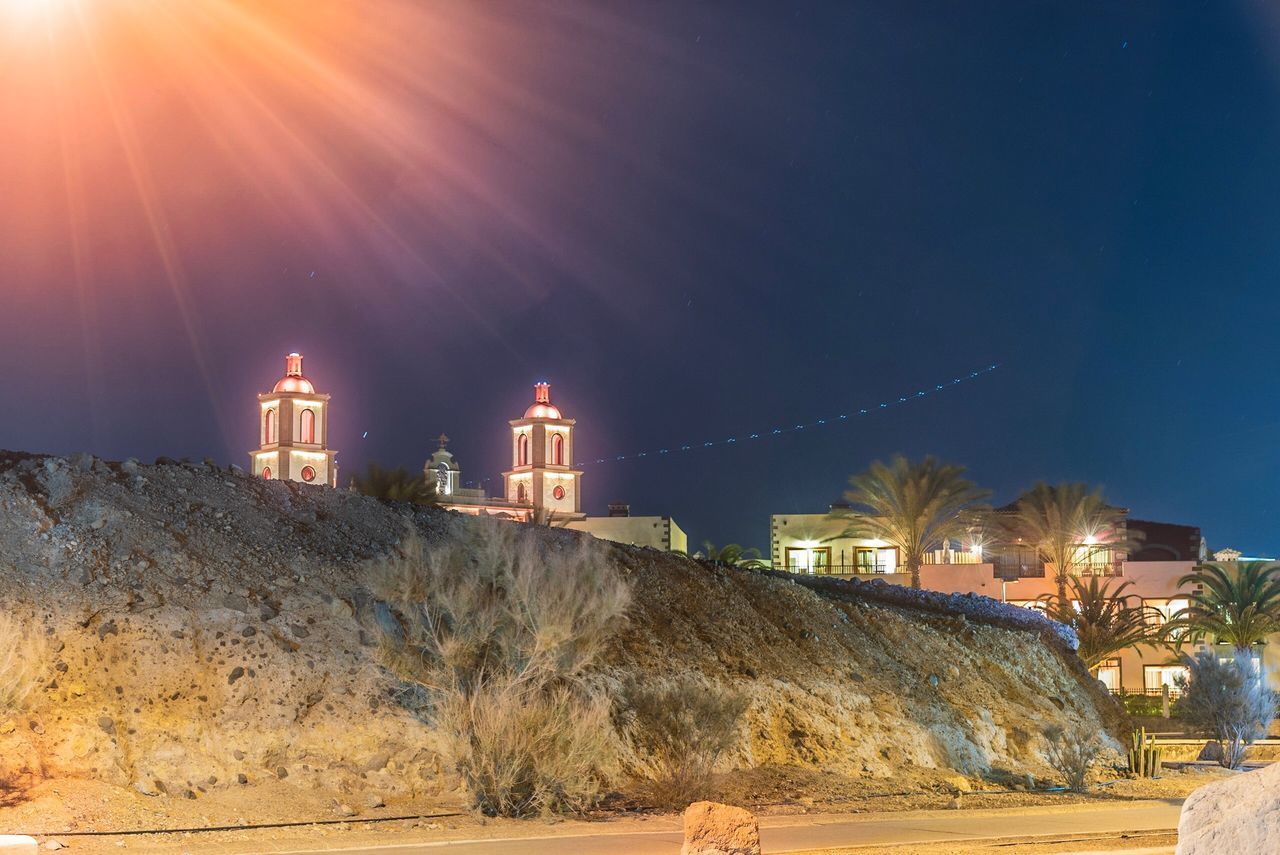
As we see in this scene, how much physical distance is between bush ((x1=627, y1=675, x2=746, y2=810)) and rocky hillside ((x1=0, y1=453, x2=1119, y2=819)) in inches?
21.2

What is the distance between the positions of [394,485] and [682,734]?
70.5 ft

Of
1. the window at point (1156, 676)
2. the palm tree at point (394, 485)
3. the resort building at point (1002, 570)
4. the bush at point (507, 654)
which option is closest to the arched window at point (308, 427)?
the resort building at point (1002, 570)

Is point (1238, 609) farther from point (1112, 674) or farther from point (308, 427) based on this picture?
point (308, 427)

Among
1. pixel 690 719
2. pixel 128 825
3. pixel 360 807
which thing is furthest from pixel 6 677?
pixel 690 719

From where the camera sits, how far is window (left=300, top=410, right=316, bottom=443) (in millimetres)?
94750

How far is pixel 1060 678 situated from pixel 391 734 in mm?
21085

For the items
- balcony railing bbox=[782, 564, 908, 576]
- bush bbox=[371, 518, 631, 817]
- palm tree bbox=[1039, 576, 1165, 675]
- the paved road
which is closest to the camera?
the paved road

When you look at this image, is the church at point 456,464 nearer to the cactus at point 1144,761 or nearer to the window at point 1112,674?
the window at point 1112,674

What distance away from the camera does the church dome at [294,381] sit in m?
94.1

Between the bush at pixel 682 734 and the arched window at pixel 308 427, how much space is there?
75822 millimetres

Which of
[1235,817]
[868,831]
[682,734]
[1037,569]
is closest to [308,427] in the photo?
[1037,569]

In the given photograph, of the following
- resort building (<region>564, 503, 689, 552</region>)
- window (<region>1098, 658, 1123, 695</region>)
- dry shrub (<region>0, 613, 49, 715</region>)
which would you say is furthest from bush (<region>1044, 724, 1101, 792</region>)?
resort building (<region>564, 503, 689, 552</region>)

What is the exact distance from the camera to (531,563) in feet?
69.1

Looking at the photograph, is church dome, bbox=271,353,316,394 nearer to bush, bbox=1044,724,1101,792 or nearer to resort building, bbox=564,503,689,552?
resort building, bbox=564,503,689,552
